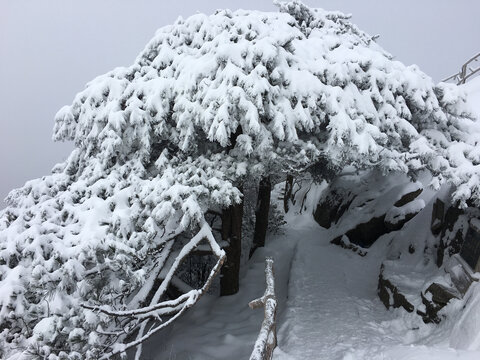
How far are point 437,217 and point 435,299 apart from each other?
3.04m

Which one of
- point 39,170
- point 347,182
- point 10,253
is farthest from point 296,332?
point 39,170

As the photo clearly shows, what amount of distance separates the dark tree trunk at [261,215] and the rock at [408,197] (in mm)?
4871

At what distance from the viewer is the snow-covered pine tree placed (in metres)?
5.28

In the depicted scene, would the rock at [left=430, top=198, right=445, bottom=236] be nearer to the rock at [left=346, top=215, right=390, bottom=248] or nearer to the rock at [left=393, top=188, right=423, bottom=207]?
the rock at [left=393, top=188, right=423, bottom=207]

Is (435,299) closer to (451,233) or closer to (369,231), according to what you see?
(451,233)

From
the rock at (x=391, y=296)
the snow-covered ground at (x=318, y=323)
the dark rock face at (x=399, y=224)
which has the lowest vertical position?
the snow-covered ground at (x=318, y=323)

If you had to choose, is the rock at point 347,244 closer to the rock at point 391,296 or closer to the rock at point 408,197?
the rock at point 408,197

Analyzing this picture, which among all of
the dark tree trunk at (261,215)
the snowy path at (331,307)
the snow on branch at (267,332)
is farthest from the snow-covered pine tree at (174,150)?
the dark tree trunk at (261,215)

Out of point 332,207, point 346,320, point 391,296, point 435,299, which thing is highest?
point 332,207

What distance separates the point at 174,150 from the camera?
8.63m

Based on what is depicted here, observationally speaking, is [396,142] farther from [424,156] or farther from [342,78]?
[342,78]

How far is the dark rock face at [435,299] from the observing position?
6.92 meters

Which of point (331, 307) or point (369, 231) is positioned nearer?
point (331, 307)

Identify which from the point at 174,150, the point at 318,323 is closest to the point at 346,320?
the point at 318,323
